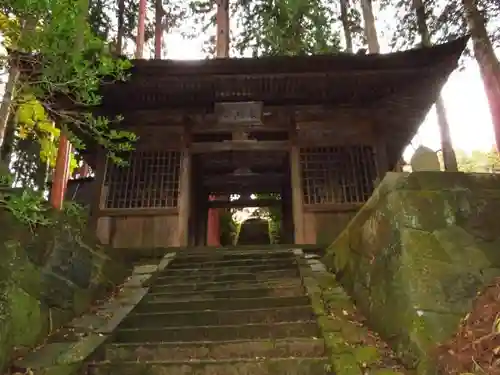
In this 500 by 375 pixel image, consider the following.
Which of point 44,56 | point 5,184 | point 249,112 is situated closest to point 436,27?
point 249,112

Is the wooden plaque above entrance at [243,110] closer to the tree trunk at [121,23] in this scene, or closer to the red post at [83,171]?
the tree trunk at [121,23]

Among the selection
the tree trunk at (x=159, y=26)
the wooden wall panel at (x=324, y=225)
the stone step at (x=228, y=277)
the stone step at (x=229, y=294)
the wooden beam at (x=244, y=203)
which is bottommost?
the stone step at (x=229, y=294)

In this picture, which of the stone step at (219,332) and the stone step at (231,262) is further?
the stone step at (231,262)

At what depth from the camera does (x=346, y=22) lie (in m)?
18.0

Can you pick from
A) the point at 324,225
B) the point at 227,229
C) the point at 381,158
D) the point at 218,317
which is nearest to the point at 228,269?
the point at 218,317

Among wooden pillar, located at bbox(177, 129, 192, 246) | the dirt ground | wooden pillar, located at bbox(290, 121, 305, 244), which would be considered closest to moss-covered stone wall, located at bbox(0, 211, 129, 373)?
wooden pillar, located at bbox(177, 129, 192, 246)

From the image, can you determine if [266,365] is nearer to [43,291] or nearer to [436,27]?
[43,291]

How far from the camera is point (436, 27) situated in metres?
12.9

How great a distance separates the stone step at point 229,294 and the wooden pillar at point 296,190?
143 inches

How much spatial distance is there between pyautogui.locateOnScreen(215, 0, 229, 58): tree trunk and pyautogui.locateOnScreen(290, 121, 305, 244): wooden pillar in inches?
186

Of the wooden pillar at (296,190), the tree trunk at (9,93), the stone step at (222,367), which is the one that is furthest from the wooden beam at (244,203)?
the stone step at (222,367)

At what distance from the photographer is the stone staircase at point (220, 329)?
13.1 feet

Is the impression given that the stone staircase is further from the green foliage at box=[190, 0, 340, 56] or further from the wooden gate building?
the green foliage at box=[190, 0, 340, 56]

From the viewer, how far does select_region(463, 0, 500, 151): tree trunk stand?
9906 millimetres
